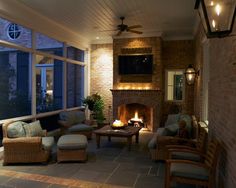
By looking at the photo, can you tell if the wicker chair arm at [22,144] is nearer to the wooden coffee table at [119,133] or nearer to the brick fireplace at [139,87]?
the wooden coffee table at [119,133]

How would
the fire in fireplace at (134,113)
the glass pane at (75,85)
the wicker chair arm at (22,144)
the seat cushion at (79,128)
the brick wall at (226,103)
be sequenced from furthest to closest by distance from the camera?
1. the fire in fireplace at (134,113)
2. the glass pane at (75,85)
3. the seat cushion at (79,128)
4. the wicker chair arm at (22,144)
5. the brick wall at (226,103)

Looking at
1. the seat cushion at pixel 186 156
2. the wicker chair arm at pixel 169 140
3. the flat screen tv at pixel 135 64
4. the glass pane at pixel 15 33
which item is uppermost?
the glass pane at pixel 15 33

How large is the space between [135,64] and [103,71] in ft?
4.87

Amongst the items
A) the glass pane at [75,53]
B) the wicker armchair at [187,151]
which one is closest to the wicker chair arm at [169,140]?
the wicker armchair at [187,151]

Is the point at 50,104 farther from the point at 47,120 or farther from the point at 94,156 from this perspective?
the point at 94,156

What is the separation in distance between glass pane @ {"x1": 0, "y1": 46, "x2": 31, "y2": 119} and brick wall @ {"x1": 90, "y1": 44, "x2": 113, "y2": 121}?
345 centimetres

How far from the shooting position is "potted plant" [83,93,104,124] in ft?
25.9

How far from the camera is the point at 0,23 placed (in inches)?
185

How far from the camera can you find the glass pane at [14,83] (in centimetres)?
488

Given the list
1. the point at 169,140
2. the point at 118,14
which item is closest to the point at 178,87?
the point at 118,14

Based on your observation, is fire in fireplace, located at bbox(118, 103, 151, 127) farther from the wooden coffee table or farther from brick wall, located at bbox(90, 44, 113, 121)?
the wooden coffee table

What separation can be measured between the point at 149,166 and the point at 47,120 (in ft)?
11.7

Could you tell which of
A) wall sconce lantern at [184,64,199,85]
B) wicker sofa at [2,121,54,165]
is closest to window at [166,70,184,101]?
wall sconce lantern at [184,64,199,85]

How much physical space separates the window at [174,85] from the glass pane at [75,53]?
3.36 meters
